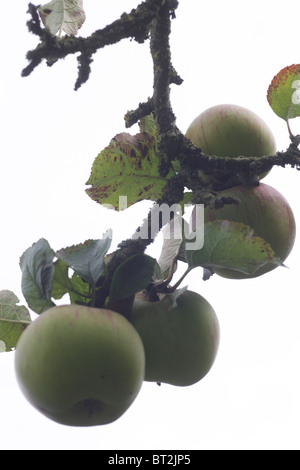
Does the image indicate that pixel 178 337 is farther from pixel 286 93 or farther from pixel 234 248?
pixel 286 93

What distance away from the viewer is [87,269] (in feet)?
2.63

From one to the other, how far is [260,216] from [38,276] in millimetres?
355

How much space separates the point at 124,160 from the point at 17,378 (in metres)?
0.41

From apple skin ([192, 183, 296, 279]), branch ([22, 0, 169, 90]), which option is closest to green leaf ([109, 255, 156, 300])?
apple skin ([192, 183, 296, 279])

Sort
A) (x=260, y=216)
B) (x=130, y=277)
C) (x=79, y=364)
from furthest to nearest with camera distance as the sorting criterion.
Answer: (x=260, y=216) → (x=130, y=277) → (x=79, y=364)

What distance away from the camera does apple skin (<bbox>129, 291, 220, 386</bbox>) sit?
2.67 ft

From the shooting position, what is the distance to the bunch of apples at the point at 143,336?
0.68 metres

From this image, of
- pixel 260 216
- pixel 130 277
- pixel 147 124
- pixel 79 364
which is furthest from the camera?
pixel 147 124

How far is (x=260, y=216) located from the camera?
0.90 meters

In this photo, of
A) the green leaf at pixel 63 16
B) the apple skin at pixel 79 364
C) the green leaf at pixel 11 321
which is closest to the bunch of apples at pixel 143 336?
the apple skin at pixel 79 364

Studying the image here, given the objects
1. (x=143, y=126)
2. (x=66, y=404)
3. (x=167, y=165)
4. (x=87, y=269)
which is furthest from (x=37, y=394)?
(x=143, y=126)

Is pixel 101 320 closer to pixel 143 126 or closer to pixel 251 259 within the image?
pixel 251 259

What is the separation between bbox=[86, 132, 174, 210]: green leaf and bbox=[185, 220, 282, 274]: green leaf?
0.20 meters

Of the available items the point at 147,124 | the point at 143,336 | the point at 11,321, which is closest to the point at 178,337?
the point at 143,336
